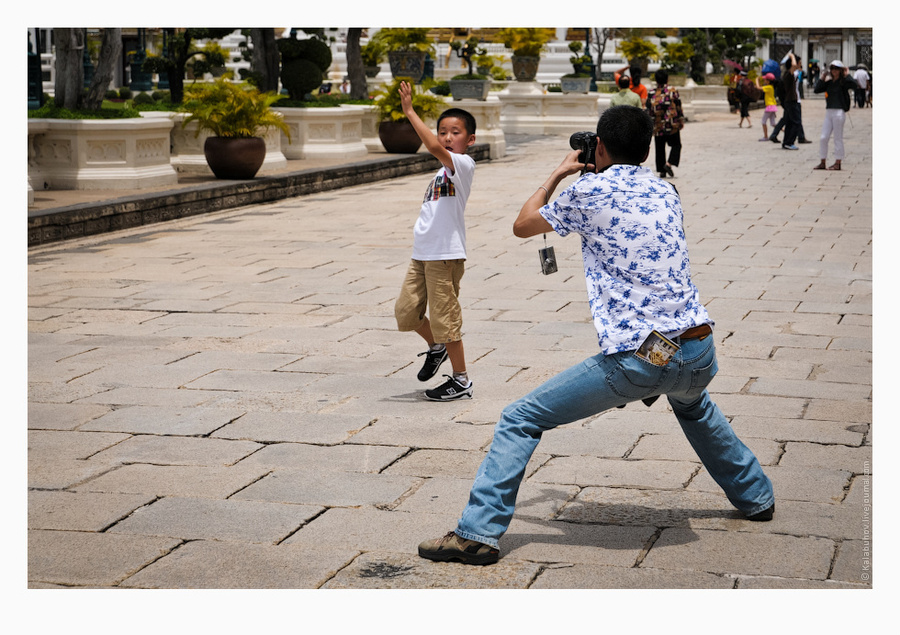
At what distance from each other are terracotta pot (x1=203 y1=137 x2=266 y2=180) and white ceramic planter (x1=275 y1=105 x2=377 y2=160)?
4043 mm

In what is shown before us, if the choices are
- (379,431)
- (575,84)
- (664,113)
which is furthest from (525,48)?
(379,431)

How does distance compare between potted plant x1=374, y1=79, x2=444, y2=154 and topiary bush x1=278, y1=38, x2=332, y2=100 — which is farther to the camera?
topiary bush x1=278, y1=38, x2=332, y2=100

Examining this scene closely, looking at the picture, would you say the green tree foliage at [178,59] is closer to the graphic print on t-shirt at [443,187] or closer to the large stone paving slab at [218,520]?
the graphic print on t-shirt at [443,187]

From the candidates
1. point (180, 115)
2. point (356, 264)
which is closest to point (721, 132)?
point (180, 115)

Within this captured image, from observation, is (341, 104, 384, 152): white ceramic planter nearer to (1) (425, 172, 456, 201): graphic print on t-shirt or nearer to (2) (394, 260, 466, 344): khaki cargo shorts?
(2) (394, 260, 466, 344): khaki cargo shorts

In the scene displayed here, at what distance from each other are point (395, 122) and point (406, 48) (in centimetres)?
874

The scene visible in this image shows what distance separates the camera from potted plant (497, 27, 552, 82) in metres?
27.8

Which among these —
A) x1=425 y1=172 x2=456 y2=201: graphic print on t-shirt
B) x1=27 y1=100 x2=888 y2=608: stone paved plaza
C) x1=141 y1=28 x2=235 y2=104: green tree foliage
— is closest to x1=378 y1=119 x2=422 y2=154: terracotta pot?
x1=141 y1=28 x2=235 y2=104: green tree foliage

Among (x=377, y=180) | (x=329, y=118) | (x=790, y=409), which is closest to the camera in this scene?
(x=790, y=409)

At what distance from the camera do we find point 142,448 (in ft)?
16.5

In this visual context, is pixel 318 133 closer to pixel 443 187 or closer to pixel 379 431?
pixel 443 187

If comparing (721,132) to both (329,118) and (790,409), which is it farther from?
(790,409)
